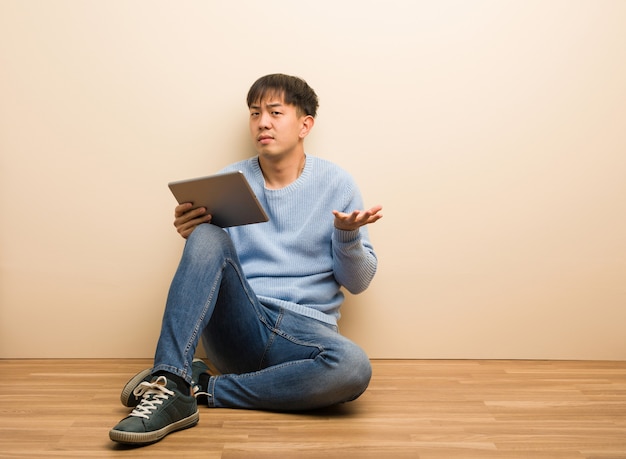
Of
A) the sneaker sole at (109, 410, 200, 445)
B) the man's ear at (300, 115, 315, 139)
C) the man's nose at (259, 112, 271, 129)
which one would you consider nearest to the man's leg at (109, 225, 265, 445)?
the sneaker sole at (109, 410, 200, 445)

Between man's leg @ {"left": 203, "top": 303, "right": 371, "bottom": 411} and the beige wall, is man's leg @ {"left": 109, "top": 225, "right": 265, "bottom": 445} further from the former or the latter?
the beige wall

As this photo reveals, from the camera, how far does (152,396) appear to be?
150 centimetres

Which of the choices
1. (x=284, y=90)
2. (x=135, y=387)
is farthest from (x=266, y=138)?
(x=135, y=387)

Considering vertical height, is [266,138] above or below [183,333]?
above

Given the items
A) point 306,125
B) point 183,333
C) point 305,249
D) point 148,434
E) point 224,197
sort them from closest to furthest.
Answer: point 148,434 → point 183,333 → point 224,197 → point 305,249 → point 306,125

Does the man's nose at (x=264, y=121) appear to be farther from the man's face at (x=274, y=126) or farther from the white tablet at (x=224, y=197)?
the white tablet at (x=224, y=197)

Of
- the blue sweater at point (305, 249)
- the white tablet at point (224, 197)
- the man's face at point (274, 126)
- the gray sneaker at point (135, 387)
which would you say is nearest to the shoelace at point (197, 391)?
the gray sneaker at point (135, 387)

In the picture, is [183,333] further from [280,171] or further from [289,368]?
[280,171]

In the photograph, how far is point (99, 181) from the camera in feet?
7.31

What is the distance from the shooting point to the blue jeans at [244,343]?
62.9 inches

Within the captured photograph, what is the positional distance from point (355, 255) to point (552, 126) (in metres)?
0.91

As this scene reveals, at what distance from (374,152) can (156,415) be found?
1.17 metres

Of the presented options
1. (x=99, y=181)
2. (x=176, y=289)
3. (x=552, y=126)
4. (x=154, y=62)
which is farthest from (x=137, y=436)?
(x=552, y=126)

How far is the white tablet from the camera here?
163 centimetres
